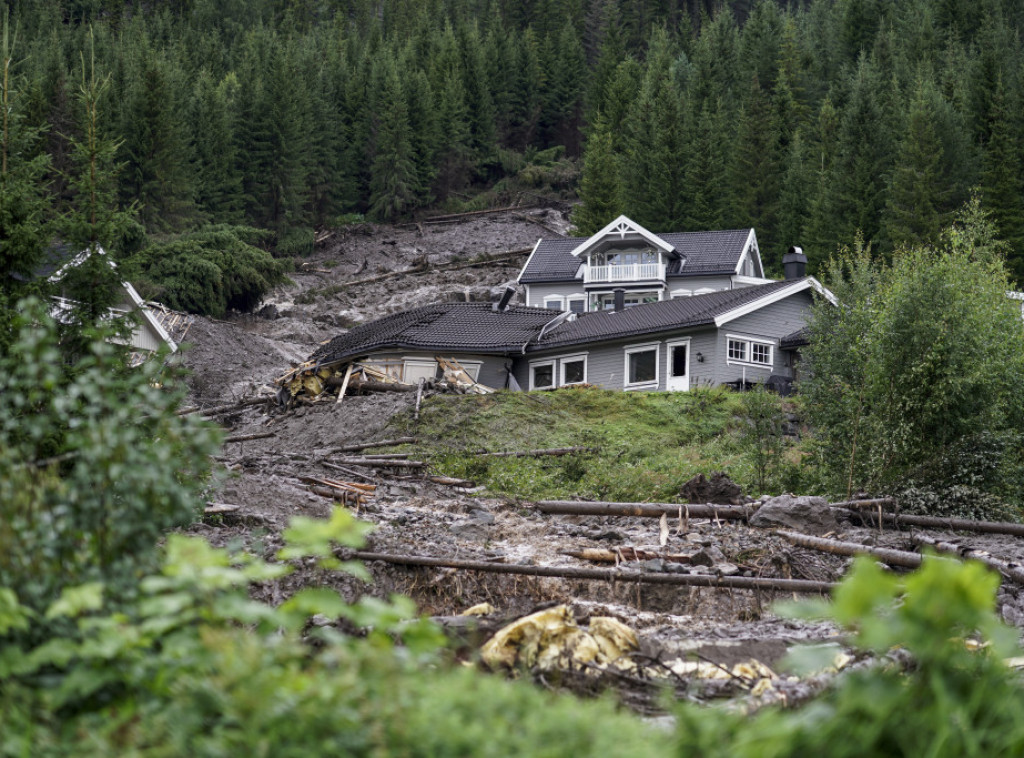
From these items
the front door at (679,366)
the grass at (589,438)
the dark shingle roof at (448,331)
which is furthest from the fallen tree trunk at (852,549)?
the dark shingle roof at (448,331)

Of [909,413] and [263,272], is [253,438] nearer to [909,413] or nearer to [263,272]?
[909,413]

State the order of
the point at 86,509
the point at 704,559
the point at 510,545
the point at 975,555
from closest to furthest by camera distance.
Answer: the point at 86,509 → the point at 975,555 → the point at 704,559 → the point at 510,545

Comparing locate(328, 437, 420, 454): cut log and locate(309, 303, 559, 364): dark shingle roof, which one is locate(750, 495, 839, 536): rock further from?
locate(309, 303, 559, 364): dark shingle roof

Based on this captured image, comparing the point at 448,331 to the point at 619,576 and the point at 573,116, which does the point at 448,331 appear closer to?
the point at 619,576

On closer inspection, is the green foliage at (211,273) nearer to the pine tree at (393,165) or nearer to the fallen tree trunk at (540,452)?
the pine tree at (393,165)

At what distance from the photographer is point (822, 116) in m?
57.6

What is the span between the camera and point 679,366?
34.0 m

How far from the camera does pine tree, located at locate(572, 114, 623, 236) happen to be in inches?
2223

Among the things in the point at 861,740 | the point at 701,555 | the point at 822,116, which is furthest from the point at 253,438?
the point at 822,116

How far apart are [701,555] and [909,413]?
7.28 metres

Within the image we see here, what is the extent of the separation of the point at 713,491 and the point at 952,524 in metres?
3.74

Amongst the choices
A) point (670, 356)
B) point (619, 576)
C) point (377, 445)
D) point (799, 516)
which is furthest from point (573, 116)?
point (619, 576)

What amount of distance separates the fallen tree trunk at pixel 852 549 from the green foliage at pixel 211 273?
33755mm

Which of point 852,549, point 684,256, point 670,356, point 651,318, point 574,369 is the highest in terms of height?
point 684,256
